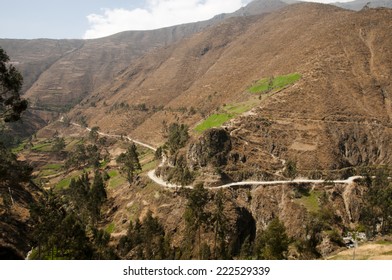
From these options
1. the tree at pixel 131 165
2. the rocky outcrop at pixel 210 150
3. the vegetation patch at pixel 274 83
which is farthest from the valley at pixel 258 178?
the tree at pixel 131 165

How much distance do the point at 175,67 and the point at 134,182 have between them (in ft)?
423

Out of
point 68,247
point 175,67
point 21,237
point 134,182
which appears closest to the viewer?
point 68,247

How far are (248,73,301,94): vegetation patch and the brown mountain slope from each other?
2.89m

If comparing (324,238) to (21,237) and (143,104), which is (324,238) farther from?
(143,104)

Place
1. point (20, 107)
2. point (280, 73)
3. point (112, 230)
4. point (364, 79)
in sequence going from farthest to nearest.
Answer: point (280, 73), point (364, 79), point (112, 230), point (20, 107)

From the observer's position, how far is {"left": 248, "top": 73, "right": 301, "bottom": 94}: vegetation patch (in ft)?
299

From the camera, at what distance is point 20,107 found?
79.7ft

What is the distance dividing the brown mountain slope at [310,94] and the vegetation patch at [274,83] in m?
2.89

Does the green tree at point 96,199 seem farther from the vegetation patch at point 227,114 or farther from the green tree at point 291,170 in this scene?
the green tree at point 291,170

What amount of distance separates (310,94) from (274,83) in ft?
50.1

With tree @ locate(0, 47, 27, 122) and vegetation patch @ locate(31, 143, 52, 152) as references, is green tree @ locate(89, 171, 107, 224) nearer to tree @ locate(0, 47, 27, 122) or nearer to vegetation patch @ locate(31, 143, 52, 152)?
tree @ locate(0, 47, 27, 122)

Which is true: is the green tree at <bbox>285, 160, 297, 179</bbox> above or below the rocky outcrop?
below

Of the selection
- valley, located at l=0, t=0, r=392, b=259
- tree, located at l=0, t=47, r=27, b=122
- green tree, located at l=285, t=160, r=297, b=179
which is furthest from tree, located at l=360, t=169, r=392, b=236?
tree, located at l=0, t=47, r=27, b=122

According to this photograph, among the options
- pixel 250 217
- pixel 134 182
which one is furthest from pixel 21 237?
pixel 250 217
